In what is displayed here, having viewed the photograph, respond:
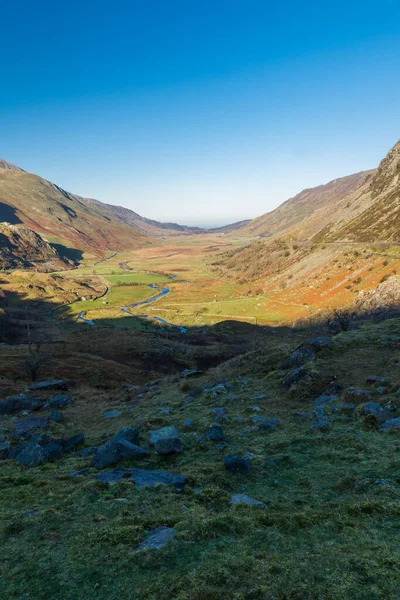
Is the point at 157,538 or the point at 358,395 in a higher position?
the point at 157,538

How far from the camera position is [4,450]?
16.5 metres

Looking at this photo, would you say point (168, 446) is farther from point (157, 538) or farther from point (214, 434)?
point (157, 538)

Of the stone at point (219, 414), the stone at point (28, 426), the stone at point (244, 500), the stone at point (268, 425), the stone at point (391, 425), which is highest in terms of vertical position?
the stone at point (244, 500)

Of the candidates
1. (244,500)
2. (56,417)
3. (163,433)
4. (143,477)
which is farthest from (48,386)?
(244,500)

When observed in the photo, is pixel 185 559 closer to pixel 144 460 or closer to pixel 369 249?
pixel 144 460

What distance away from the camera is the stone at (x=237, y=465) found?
12.4 meters

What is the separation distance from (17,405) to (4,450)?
437 inches

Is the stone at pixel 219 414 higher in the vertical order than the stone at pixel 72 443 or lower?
lower

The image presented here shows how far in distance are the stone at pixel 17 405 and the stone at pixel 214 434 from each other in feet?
56.8

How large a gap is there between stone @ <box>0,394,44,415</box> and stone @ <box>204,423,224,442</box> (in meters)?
17.3

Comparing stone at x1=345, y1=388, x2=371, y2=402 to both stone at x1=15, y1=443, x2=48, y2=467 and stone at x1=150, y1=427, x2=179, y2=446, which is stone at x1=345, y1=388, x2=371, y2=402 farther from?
stone at x1=15, y1=443, x2=48, y2=467

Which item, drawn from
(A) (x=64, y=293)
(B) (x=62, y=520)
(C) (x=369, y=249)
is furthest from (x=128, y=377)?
(A) (x=64, y=293)

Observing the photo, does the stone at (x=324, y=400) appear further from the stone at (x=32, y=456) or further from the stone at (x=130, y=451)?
the stone at (x=32, y=456)

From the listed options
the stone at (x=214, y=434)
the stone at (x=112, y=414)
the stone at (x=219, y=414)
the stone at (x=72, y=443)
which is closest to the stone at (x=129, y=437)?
the stone at (x=72, y=443)
